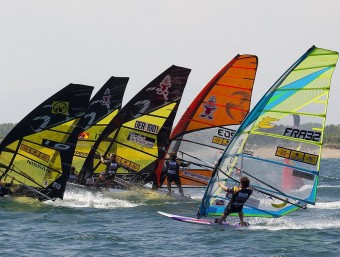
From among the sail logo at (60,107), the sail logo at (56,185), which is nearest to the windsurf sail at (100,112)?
the sail logo at (56,185)

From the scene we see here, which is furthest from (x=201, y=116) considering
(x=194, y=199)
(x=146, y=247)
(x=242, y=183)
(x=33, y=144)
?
(x=146, y=247)

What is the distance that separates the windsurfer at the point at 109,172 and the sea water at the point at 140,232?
1.50 meters

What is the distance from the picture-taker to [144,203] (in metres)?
19.6

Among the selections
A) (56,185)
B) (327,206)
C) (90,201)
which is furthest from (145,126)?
(327,206)

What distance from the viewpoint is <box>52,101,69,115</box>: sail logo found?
1736 centimetres

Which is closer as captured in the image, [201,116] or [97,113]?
[201,116]

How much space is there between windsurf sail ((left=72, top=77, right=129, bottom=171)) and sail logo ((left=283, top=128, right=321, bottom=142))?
8.93 meters

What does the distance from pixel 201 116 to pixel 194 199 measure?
219 centimetres

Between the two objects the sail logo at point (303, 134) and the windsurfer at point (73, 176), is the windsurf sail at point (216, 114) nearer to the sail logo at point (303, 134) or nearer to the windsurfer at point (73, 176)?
the windsurfer at point (73, 176)

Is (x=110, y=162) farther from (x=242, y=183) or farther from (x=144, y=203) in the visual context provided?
(x=242, y=183)

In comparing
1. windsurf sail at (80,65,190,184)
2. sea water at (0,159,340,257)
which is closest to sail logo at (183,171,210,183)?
windsurf sail at (80,65,190,184)

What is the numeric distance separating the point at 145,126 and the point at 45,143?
4492mm

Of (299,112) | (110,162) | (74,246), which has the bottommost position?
(74,246)

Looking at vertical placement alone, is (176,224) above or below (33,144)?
below
